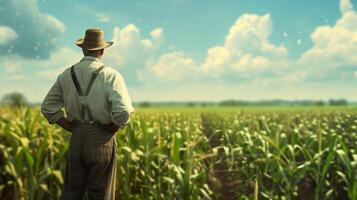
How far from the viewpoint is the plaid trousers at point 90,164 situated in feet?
13.2

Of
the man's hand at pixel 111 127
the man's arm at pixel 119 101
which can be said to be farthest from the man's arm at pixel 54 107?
the man's arm at pixel 119 101

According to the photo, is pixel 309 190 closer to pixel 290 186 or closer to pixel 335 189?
pixel 335 189

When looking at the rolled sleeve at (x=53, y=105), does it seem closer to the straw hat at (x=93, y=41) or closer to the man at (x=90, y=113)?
the man at (x=90, y=113)

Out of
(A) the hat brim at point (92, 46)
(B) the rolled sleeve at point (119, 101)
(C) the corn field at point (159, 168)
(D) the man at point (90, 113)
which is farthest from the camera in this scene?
(C) the corn field at point (159, 168)

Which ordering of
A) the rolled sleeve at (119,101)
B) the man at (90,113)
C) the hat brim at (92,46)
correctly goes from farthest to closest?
the hat brim at (92,46) → the man at (90,113) → the rolled sleeve at (119,101)

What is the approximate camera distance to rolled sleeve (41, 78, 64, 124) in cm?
408

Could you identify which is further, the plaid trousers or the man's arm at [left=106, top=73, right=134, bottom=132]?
the plaid trousers

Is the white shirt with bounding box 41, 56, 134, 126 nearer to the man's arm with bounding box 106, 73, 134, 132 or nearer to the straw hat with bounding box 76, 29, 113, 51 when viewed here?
the man's arm with bounding box 106, 73, 134, 132

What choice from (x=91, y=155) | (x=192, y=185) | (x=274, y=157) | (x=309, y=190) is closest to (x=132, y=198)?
(x=192, y=185)

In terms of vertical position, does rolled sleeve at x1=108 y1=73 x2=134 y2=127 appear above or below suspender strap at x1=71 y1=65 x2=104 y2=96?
below

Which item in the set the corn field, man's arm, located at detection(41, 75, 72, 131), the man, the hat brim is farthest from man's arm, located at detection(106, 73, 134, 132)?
the corn field

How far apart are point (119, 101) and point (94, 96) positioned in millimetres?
262

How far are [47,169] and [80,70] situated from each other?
2582 mm

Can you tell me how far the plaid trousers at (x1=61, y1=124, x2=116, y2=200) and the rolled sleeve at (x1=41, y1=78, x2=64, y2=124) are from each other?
0.21 meters
